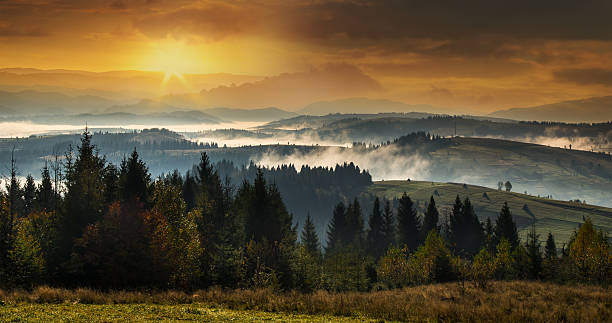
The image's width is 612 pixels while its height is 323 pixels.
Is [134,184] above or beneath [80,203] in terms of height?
above

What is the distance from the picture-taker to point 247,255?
63.1 m

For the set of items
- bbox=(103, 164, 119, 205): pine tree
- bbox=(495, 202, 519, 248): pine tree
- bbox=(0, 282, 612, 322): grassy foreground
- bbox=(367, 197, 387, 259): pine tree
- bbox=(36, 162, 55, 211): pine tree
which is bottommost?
bbox=(367, 197, 387, 259): pine tree

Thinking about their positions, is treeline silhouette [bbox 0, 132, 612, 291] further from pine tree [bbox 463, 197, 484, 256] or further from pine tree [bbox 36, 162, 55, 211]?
pine tree [bbox 463, 197, 484, 256]

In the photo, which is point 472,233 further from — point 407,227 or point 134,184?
point 134,184

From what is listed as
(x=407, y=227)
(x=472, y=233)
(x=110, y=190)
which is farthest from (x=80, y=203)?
(x=472, y=233)

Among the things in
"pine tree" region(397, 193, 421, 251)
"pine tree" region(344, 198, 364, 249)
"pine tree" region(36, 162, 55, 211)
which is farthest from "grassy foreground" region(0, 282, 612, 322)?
"pine tree" region(344, 198, 364, 249)

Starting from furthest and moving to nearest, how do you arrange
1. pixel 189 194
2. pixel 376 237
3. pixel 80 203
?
pixel 376 237 → pixel 189 194 → pixel 80 203

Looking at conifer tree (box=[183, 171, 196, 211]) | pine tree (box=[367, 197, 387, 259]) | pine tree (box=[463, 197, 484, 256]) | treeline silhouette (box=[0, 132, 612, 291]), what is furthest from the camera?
pine tree (box=[367, 197, 387, 259])

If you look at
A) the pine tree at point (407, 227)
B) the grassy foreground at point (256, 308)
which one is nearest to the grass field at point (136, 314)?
the grassy foreground at point (256, 308)

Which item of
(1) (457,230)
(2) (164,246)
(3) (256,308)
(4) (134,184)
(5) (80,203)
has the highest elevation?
(4) (134,184)

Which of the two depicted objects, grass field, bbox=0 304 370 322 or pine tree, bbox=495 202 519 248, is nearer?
grass field, bbox=0 304 370 322

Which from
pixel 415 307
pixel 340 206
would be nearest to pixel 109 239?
pixel 415 307

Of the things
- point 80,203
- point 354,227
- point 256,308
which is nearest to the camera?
point 256,308

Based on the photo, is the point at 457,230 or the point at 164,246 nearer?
the point at 164,246
